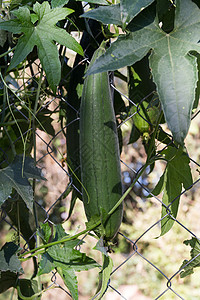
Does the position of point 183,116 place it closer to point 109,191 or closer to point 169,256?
point 109,191

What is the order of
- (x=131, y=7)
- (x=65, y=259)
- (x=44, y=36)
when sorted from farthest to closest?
(x=65, y=259), (x=44, y=36), (x=131, y=7)

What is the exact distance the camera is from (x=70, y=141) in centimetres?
90

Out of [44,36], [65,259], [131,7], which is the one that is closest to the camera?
[131,7]

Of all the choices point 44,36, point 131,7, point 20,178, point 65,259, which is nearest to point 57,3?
point 44,36

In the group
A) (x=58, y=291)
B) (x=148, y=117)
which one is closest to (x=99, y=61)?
(x=148, y=117)

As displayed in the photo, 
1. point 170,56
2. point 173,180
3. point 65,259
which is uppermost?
point 170,56

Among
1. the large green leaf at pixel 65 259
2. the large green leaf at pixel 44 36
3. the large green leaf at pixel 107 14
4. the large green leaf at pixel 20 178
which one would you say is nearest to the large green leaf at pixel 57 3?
the large green leaf at pixel 44 36

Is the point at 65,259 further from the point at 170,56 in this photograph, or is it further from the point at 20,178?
the point at 170,56

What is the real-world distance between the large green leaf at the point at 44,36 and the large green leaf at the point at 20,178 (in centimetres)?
21

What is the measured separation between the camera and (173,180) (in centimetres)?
81

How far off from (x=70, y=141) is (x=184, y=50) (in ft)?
1.20

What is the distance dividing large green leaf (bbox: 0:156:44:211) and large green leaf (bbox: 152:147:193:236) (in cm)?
25

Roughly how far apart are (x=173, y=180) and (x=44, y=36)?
1.20 ft

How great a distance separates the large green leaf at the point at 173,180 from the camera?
79 cm
